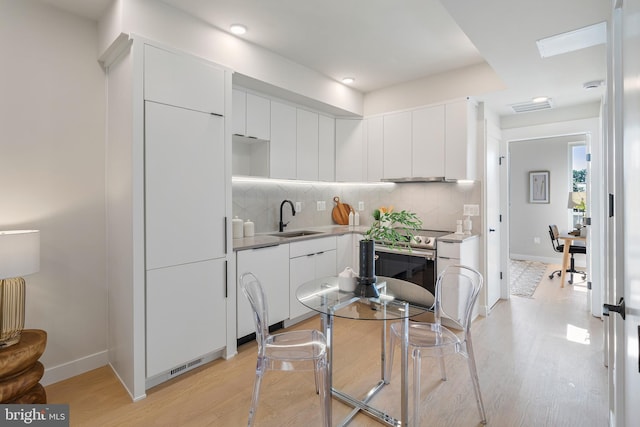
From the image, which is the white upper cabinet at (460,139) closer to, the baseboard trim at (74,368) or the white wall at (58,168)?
the white wall at (58,168)

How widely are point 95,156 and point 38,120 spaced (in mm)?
393

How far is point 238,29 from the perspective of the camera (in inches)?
102

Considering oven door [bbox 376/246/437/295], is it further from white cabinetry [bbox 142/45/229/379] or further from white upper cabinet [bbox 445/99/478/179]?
white cabinetry [bbox 142/45/229/379]

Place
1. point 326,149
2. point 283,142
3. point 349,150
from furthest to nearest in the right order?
point 349,150 < point 326,149 < point 283,142

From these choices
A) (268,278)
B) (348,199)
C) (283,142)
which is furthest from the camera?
(348,199)

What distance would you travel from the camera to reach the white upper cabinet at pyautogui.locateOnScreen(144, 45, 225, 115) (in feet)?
7.14

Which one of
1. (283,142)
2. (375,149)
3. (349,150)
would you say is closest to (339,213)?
(349,150)

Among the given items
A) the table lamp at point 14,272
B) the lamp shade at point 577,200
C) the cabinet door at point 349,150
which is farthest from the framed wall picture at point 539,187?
the table lamp at point 14,272

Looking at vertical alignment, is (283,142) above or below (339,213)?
above

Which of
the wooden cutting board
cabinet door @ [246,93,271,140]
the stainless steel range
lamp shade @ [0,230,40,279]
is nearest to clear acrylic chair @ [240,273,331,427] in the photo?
lamp shade @ [0,230,40,279]

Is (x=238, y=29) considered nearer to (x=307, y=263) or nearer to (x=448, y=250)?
(x=307, y=263)

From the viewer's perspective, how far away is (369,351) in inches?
110

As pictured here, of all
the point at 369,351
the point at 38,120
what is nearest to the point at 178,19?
the point at 38,120

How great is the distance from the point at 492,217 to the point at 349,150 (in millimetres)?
1904
